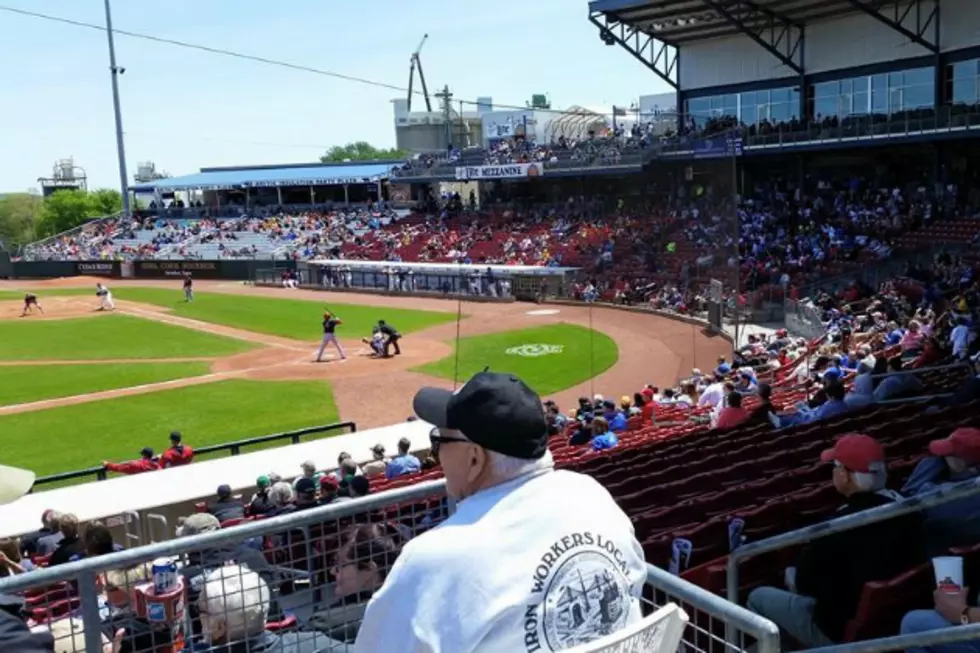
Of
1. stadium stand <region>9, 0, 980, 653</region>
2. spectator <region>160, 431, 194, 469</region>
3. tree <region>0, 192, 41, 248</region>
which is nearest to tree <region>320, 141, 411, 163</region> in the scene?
tree <region>0, 192, 41, 248</region>

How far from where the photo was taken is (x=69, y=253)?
199 ft

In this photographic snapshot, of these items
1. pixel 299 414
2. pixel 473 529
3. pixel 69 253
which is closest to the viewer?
pixel 473 529

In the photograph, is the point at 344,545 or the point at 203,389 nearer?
the point at 344,545

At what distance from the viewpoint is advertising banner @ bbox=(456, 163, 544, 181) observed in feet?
160

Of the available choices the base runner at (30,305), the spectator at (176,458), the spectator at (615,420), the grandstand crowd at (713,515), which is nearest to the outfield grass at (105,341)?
the base runner at (30,305)

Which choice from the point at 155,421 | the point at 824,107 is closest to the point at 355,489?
the point at 155,421

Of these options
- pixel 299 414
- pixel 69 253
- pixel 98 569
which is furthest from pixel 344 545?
pixel 69 253

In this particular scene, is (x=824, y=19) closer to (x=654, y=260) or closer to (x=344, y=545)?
(x=654, y=260)

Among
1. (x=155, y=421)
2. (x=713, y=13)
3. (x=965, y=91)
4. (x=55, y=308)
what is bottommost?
(x=155, y=421)

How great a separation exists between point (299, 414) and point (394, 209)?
4325 cm

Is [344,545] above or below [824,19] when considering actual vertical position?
below

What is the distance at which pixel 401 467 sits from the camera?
1092 cm

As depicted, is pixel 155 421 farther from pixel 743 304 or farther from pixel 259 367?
pixel 743 304

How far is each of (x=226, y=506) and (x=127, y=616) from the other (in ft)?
22.0
